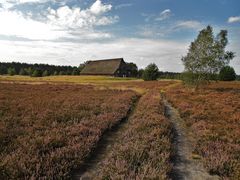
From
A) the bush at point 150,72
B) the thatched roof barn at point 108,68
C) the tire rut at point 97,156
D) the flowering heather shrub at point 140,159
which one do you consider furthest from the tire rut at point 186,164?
the thatched roof barn at point 108,68

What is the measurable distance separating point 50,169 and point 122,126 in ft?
19.3

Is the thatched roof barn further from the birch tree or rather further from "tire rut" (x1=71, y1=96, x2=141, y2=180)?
"tire rut" (x1=71, y1=96, x2=141, y2=180)

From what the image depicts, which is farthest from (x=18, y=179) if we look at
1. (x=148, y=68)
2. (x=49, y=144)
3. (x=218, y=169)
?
(x=148, y=68)

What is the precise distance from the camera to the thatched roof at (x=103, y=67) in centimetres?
8329

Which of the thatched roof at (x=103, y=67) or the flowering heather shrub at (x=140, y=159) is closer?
the flowering heather shrub at (x=140, y=159)

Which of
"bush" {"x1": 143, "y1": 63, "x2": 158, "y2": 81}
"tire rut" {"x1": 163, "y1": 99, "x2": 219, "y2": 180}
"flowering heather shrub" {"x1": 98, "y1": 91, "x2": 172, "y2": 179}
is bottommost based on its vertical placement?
"tire rut" {"x1": 163, "y1": 99, "x2": 219, "y2": 180}

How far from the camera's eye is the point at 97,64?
9294 centimetres

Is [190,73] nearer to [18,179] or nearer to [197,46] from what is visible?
[197,46]

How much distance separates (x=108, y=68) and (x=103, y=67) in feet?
11.5

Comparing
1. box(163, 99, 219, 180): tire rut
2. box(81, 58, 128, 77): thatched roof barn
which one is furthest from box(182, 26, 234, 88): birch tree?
box(81, 58, 128, 77): thatched roof barn

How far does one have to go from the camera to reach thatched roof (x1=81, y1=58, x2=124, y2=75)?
83287 millimetres

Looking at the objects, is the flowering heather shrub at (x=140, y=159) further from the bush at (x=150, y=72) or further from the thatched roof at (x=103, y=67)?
the thatched roof at (x=103, y=67)

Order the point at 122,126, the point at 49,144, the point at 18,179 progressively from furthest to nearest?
the point at 122,126
the point at 49,144
the point at 18,179

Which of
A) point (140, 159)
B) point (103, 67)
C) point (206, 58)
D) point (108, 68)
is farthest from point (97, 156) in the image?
point (103, 67)
